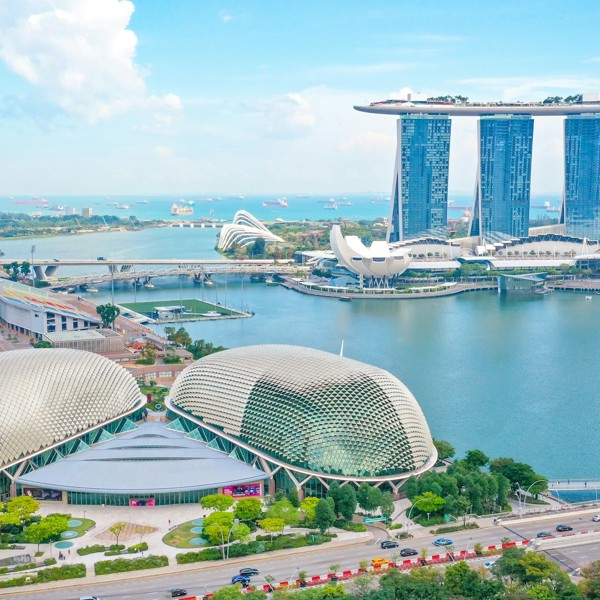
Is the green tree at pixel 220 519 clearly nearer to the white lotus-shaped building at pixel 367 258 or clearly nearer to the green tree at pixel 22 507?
the green tree at pixel 22 507

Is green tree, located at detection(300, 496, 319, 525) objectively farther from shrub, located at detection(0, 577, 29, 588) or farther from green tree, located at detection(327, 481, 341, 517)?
shrub, located at detection(0, 577, 29, 588)

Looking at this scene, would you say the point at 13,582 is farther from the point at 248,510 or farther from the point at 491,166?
the point at 491,166

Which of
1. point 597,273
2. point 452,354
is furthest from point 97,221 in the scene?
point 452,354

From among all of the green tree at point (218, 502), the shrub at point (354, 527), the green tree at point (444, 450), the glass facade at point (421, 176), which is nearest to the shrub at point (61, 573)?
the green tree at point (218, 502)

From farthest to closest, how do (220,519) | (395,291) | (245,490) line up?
(395,291) < (245,490) < (220,519)

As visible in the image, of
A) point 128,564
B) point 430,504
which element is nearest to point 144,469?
point 128,564

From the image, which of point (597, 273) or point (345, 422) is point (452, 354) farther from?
point (597, 273)

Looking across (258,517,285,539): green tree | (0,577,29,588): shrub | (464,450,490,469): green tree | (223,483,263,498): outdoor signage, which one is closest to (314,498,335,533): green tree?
(258,517,285,539): green tree
